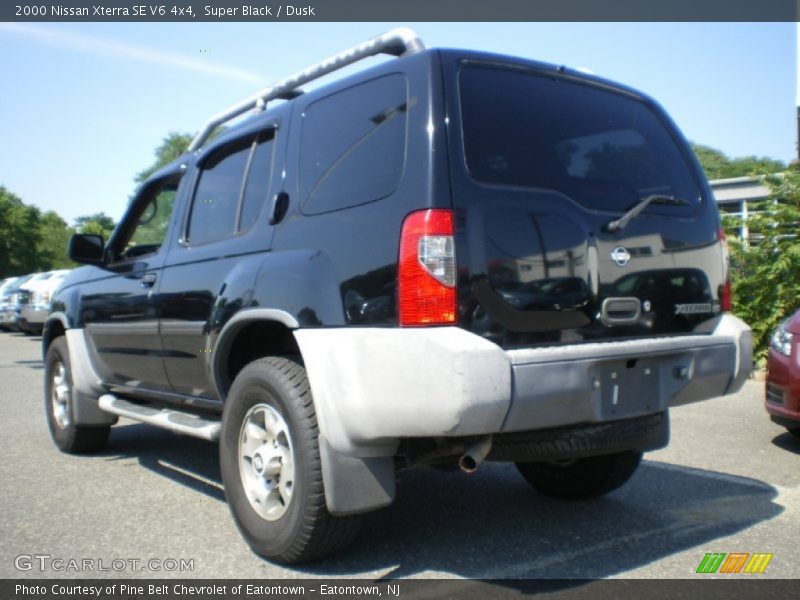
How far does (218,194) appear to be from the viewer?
4.22 m

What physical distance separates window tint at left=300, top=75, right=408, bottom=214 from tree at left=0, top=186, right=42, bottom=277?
61105mm

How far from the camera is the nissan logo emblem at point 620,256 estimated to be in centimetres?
311

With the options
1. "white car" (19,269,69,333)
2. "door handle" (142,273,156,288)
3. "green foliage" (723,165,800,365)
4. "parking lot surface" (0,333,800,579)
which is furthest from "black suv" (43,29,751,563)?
"white car" (19,269,69,333)

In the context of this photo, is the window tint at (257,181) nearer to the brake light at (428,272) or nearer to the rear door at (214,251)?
the rear door at (214,251)

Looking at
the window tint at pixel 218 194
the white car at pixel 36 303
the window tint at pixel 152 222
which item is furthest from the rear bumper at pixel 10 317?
the window tint at pixel 218 194

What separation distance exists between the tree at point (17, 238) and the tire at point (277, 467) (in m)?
61.0

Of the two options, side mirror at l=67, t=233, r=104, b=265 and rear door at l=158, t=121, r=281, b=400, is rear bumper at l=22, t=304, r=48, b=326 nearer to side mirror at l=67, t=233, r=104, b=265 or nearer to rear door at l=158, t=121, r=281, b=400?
side mirror at l=67, t=233, r=104, b=265

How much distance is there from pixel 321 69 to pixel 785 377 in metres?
3.69

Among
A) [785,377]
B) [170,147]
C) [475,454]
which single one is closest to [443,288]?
[475,454]

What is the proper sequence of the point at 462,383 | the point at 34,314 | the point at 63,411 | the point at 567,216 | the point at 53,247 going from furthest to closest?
1. the point at 53,247
2. the point at 34,314
3. the point at 63,411
4. the point at 567,216
5. the point at 462,383

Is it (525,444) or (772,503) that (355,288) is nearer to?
(525,444)

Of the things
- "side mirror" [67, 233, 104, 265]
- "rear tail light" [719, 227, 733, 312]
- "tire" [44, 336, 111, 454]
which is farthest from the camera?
"tire" [44, 336, 111, 454]

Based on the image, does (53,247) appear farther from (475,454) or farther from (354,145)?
(475,454)

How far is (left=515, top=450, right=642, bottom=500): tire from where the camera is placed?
158 inches
